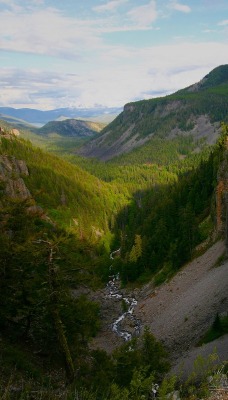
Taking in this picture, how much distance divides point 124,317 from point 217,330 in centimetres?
3280

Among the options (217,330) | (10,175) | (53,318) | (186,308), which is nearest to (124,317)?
(186,308)

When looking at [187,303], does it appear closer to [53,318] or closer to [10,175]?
[53,318]

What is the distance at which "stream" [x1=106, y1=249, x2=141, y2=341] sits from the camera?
62.0 metres

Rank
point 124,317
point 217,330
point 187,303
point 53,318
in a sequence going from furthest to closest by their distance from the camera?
point 124,317 < point 187,303 < point 217,330 < point 53,318

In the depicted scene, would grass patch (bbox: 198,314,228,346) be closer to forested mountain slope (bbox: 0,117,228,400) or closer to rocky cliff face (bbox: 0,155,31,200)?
forested mountain slope (bbox: 0,117,228,400)

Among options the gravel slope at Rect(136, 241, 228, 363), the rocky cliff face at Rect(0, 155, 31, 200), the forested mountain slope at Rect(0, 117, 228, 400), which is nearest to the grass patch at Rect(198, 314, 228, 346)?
the gravel slope at Rect(136, 241, 228, 363)

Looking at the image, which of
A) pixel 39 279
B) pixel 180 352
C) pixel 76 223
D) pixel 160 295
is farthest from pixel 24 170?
pixel 39 279

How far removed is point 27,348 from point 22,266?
27.9ft

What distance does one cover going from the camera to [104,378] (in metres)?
27.4

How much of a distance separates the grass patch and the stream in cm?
2052

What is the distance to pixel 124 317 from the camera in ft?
231

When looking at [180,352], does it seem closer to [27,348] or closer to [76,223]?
[27,348]

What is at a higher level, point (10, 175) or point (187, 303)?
point (10, 175)

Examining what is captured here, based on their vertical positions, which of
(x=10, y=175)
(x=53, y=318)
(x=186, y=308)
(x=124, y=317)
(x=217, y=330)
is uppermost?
(x=10, y=175)
